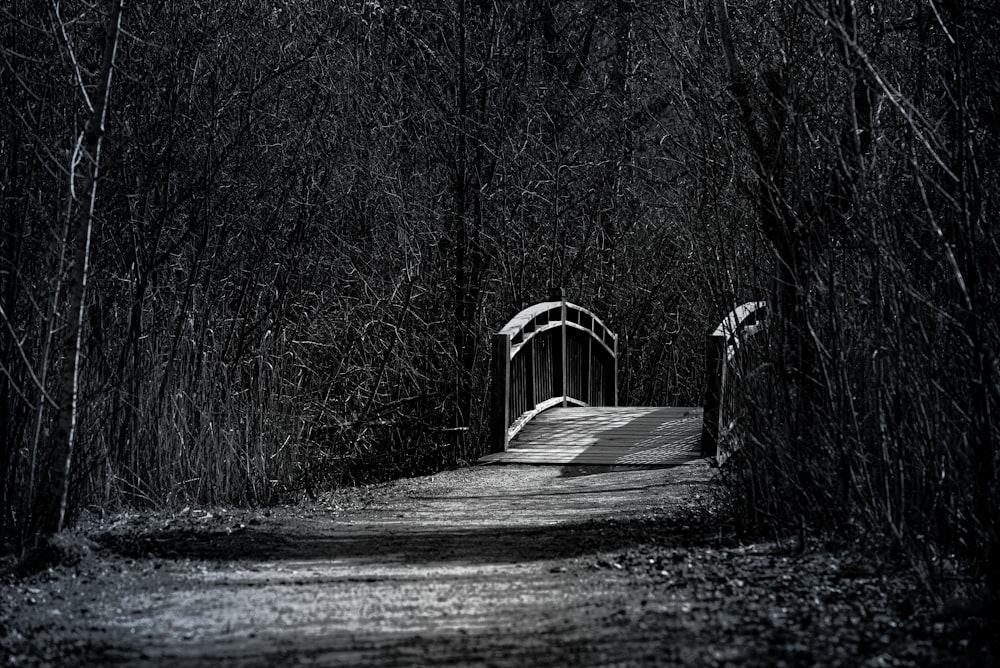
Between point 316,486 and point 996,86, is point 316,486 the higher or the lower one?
the lower one

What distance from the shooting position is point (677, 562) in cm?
629

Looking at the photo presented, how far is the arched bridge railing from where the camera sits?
11.8 m

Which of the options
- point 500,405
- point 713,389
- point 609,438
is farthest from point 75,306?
point 609,438

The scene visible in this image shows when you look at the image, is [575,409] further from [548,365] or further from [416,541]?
[416,541]

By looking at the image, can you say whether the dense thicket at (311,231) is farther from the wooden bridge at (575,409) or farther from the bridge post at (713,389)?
the bridge post at (713,389)

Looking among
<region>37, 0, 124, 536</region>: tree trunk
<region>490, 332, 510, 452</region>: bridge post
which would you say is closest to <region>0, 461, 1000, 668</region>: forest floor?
<region>37, 0, 124, 536</region>: tree trunk

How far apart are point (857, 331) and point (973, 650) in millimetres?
2337

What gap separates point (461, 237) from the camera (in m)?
13.1

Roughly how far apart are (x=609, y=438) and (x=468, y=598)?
6.56 m

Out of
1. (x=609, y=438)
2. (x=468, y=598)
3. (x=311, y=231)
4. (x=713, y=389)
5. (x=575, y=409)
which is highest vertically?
(x=311, y=231)

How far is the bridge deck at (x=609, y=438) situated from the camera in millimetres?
11234

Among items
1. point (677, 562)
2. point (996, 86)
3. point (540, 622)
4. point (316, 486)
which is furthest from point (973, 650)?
point (316, 486)

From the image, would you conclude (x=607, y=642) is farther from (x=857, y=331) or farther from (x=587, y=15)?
(x=587, y=15)

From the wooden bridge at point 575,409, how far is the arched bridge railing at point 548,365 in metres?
0.01
